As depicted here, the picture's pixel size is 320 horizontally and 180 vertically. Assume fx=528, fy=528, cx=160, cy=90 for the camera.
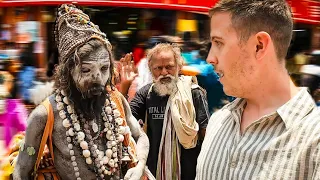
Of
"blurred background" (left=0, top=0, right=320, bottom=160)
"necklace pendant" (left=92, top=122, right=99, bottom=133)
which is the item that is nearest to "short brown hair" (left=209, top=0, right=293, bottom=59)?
"necklace pendant" (left=92, top=122, right=99, bottom=133)

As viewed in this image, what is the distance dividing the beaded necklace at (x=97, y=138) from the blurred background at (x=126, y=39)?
186 cm

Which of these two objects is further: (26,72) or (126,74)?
(26,72)

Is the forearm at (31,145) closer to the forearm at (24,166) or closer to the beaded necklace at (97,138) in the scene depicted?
the forearm at (24,166)

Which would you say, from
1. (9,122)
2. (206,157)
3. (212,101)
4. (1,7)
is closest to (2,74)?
(1,7)

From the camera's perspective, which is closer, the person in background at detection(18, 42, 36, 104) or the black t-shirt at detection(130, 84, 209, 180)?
the black t-shirt at detection(130, 84, 209, 180)

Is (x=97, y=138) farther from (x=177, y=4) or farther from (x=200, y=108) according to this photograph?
(x=177, y=4)

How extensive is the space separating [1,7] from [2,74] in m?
0.88

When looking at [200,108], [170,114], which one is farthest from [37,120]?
[200,108]

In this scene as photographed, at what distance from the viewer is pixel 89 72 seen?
2.80 m

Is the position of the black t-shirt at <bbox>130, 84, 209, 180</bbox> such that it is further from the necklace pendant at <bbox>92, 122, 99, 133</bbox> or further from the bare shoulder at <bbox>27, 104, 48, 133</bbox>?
the bare shoulder at <bbox>27, 104, 48, 133</bbox>

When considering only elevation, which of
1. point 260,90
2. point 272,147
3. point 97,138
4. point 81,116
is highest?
point 260,90

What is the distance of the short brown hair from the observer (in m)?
1.58

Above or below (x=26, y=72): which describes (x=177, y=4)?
above

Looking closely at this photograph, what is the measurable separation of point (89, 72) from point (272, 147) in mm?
1473
